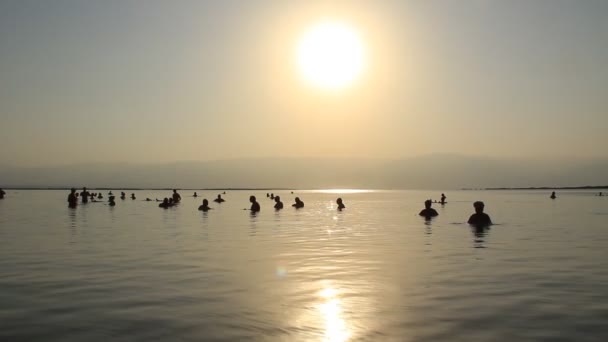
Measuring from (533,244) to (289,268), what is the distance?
14677 mm

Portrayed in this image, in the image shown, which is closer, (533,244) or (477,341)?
(477,341)

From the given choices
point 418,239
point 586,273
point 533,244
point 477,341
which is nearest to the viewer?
point 477,341

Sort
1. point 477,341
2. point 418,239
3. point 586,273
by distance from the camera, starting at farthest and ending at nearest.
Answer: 1. point 418,239
2. point 586,273
3. point 477,341

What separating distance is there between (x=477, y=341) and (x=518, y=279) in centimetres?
760

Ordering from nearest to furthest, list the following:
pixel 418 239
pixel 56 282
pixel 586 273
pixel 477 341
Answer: pixel 477 341, pixel 56 282, pixel 586 273, pixel 418 239

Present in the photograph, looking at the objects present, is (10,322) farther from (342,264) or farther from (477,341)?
(342,264)

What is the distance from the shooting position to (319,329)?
980 cm

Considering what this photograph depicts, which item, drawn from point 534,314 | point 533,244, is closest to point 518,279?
point 534,314

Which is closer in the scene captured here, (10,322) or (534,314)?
(10,322)

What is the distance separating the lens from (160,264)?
19.1m

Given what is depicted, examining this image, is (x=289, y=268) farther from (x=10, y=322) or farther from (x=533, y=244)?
(x=533, y=244)

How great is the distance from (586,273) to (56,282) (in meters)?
17.4

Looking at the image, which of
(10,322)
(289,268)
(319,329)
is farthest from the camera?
(289,268)

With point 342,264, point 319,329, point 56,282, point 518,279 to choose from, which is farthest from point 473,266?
point 56,282
